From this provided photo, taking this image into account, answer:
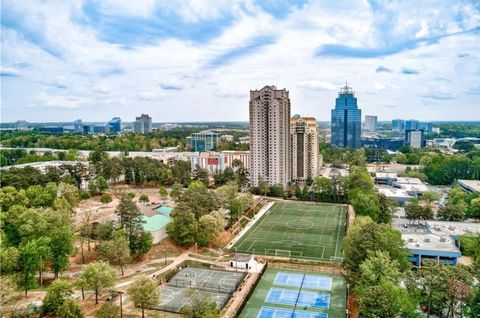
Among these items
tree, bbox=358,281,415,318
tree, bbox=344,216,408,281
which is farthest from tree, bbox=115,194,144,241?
tree, bbox=358,281,415,318

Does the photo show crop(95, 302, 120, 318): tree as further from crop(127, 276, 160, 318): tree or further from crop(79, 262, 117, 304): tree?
crop(79, 262, 117, 304): tree

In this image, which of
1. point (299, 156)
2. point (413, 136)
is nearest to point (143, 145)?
point (299, 156)

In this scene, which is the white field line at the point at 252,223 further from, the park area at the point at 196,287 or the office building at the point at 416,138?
the office building at the point at 416,138

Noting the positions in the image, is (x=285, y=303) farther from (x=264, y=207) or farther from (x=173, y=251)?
(x=264, y=207)

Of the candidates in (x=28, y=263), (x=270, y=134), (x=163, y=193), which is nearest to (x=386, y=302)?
(x=28, y=263)

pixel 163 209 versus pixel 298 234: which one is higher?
pixel 163 209

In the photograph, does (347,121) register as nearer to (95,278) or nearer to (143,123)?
(143,123)
